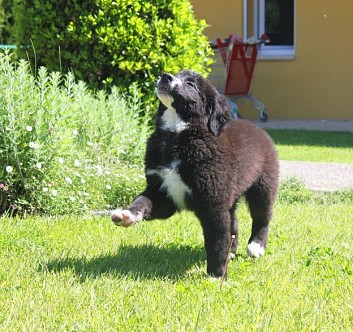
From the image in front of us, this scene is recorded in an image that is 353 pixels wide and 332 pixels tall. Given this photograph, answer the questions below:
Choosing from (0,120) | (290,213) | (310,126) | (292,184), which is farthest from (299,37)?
(0,120)

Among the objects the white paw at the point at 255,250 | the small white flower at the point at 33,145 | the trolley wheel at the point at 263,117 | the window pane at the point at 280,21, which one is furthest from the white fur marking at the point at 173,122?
the window pane at the point at 280,21

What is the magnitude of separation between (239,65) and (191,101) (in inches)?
387

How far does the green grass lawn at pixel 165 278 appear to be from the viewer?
375 cm

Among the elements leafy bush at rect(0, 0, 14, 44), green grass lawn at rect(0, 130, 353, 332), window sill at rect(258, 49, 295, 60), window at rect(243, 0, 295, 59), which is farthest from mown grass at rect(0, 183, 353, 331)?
window at rect(243, 0, 295, 59)

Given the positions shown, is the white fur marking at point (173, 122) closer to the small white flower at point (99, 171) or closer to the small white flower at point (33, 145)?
the small white flower at point (33, 145)

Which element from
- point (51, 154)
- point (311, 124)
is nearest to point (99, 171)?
point (51, 154)

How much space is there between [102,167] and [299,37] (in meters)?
9.61

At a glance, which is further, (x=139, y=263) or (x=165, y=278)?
(x=139, y=263)

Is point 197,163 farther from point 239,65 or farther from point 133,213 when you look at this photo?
point 239,65

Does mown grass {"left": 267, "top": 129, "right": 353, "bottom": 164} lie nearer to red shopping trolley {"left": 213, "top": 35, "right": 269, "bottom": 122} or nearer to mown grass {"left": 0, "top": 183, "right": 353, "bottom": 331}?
red shopping trolley {"left": 213, "top": 35, "right": 269, "bottom": 122}

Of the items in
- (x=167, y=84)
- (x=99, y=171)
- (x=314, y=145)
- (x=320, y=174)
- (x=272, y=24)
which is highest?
(x=167, y=84)

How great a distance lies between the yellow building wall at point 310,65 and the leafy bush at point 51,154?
30.0 feet

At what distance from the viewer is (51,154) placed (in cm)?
627

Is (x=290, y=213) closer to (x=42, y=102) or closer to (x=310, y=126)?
(x=42, y=102)
